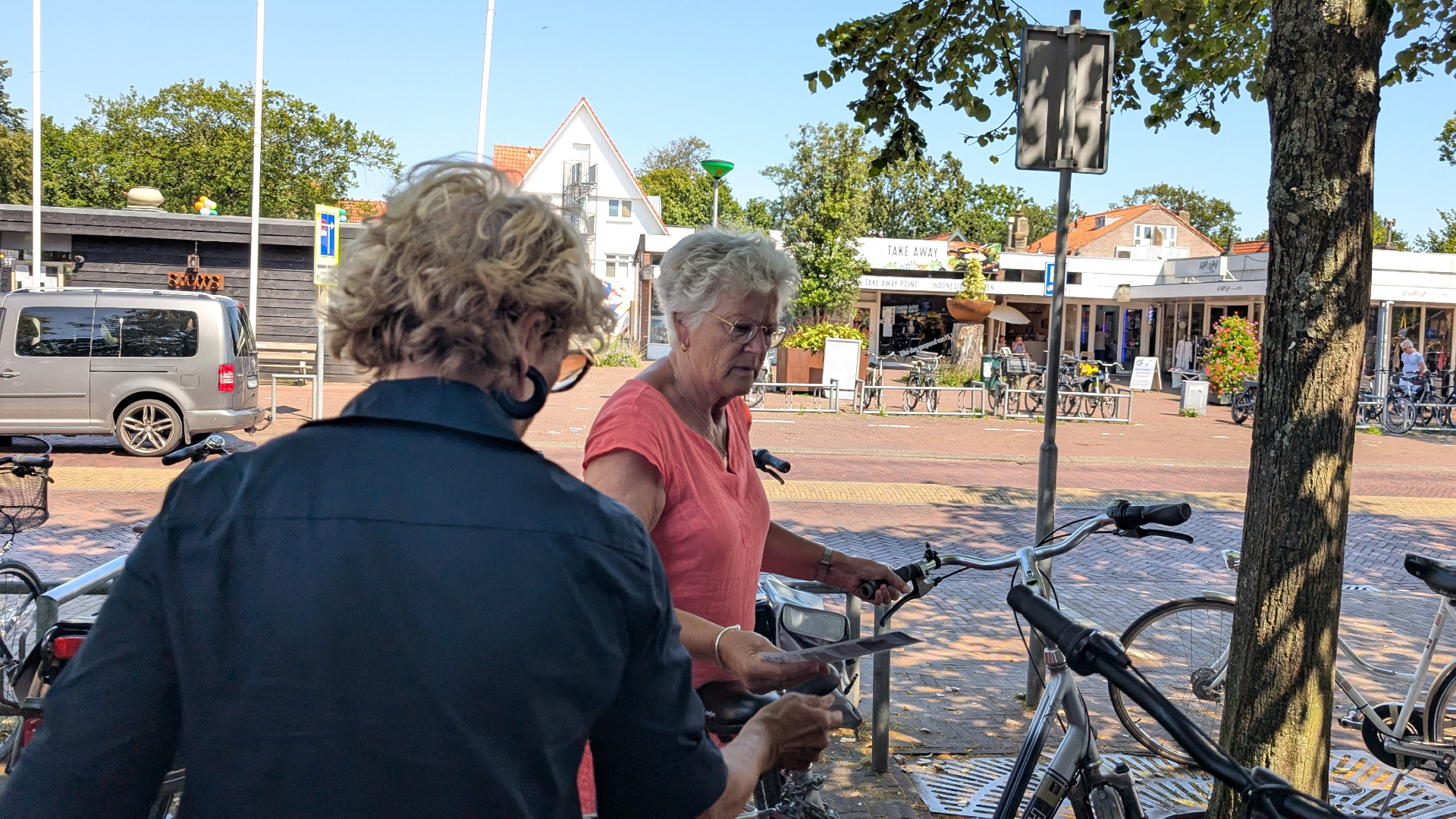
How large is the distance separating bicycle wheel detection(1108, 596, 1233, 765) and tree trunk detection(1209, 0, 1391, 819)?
146cm

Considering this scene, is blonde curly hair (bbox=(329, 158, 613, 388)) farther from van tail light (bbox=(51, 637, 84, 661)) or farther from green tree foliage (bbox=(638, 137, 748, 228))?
green tree foliage (bbox=(638, 137, 748, 228))

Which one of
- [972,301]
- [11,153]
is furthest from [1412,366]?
[11,153]

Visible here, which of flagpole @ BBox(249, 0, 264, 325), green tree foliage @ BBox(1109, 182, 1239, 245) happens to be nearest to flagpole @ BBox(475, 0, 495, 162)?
flagpole @ BBox(249, 0, 264, 325)

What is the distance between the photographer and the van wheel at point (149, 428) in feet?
43.9

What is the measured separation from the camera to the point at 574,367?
1.47m

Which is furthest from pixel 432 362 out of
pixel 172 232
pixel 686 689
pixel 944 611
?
pixel 172 232

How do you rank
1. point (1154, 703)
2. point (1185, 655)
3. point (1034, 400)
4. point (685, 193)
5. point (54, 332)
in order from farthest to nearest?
point (685, 193), point (1034, 400), point (54, 332), point (1185, 655), point (1154, 703)

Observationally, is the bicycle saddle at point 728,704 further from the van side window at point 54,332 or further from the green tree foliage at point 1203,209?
the green tree foliage at point 1203,209

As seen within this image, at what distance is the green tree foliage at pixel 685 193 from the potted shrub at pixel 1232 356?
146ft

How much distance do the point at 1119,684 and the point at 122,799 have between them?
4.39ft

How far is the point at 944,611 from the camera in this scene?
282 inches

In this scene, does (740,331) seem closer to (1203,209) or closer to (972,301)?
(972,301)

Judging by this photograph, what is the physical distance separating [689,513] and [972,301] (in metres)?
A: 26.4

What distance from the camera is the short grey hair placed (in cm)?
259
